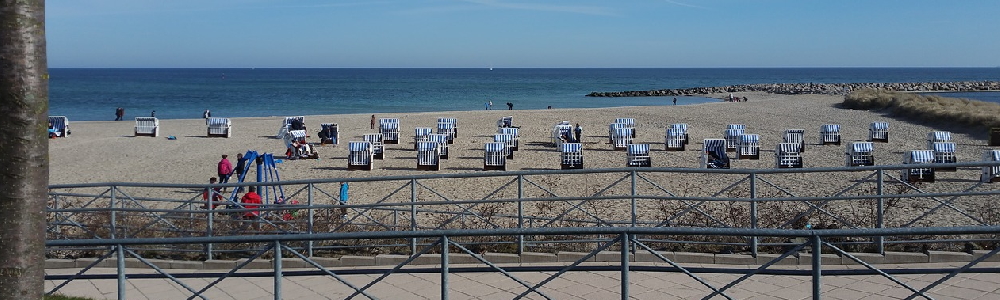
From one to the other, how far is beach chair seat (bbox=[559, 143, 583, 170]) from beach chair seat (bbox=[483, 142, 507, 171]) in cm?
139

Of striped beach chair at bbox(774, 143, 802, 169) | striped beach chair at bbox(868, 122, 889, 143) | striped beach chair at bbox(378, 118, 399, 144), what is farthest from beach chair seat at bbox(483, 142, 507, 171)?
striped beach chair at bbox(868, 122, 889, 143)

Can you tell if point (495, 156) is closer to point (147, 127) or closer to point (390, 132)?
point (390, 132)

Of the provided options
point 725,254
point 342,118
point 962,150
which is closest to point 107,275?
point 725,254

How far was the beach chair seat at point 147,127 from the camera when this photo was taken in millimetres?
31828

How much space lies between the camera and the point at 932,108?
36250mm

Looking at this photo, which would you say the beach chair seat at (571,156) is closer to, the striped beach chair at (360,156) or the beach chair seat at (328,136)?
the striped beach chair at (360,156)

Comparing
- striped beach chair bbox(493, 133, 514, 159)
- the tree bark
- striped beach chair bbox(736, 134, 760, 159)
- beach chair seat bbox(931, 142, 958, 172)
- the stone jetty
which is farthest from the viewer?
the stone jetty

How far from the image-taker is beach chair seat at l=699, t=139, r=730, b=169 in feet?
64.6

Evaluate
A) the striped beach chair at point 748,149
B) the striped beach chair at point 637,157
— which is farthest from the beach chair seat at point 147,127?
the striped beach chair at point 748,149

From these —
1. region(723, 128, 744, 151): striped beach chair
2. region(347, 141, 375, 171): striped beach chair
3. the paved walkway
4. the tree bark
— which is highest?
the tree bark

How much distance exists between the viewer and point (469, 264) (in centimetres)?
772

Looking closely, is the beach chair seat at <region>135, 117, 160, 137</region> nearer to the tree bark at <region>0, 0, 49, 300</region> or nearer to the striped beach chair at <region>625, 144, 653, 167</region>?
the striped beach chair at <region>625, 144, 653, 167</region>

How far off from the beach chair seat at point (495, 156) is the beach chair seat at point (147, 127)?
1574cm

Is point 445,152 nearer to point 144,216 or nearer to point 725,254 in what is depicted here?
point 144,216
